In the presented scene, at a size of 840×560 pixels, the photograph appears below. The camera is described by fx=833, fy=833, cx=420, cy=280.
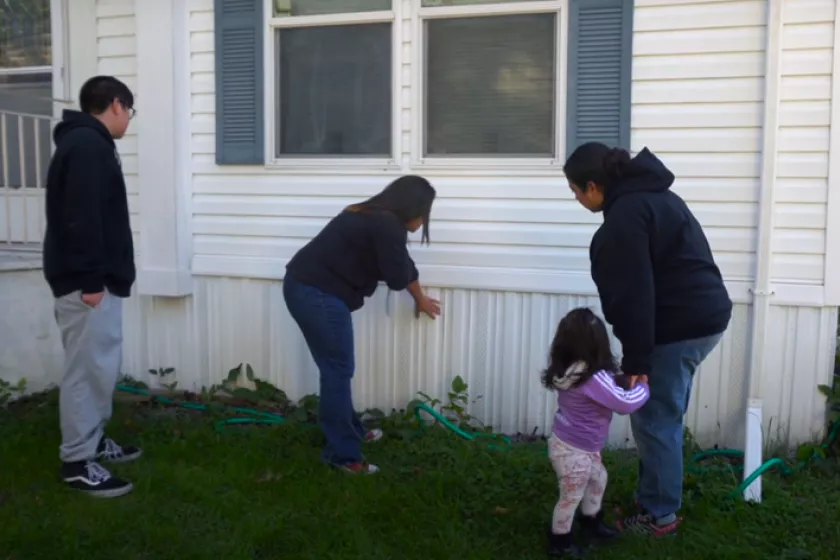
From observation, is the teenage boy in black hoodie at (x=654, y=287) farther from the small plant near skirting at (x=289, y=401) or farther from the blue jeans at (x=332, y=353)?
the small plant near skirting at (x=289, y=401)

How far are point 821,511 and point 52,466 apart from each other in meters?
3.77

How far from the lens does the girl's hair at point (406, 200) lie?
4.19 metres

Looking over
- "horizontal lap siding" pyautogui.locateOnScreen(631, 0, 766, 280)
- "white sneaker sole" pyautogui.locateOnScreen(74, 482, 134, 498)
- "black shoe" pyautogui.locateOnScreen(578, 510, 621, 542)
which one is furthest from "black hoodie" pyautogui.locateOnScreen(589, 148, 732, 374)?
"white sneaker sole" pyautogui.locateOnScreen(74, 482, 134, 498)

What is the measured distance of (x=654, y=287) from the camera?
3.28m

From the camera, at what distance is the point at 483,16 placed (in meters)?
5.10

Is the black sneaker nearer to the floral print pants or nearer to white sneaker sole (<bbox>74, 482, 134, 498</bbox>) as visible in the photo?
white sneaker sole (<bbox>74, 482, 134, 498</bbox>)

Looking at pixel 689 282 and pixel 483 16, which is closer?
pixel 689 282

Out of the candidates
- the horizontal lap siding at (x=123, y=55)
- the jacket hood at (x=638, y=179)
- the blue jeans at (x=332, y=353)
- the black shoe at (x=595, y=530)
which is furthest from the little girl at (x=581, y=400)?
the horizontal lap siding at (x=123, y=55)

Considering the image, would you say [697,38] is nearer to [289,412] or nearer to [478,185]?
[478,185]

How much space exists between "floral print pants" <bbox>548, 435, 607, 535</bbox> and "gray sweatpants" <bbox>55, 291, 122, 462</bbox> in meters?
2.16

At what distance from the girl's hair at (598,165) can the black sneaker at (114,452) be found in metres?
2.81

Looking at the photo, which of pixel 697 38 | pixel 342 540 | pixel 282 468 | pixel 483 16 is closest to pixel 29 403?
pixel 282 468

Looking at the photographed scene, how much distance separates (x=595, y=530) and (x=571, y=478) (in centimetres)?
37

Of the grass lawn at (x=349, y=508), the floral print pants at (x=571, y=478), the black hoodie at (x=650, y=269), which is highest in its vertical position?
the black hoodie at (x=650, y=269)
